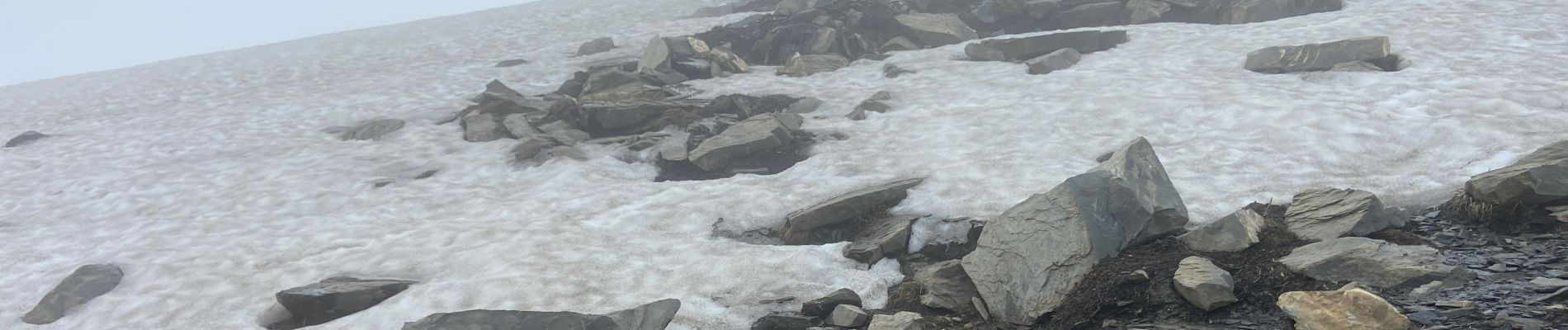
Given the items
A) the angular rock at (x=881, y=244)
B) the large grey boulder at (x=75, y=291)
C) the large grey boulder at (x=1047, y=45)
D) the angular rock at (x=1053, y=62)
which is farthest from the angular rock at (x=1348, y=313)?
the large grey boulder at (x=1047, y=45)

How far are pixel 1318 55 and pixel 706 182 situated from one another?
886 centimetres

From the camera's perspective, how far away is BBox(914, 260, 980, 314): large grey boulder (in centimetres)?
622

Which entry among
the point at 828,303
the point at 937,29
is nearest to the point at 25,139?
the point at 828,303

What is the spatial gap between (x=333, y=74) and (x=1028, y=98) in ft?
54.6

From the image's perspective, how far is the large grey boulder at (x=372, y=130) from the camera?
14.1 meters

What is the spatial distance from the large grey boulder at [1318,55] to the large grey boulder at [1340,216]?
229 inches

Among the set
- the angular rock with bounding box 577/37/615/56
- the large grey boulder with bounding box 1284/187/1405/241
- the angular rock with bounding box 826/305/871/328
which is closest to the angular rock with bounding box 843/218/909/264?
the angular rock with bounding box 826/305/871/328

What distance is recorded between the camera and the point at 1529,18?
44.6ft

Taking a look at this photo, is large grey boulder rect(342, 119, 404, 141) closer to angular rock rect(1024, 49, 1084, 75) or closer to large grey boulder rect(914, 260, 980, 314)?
angular rock rect(1024, 49, 1084, 75)

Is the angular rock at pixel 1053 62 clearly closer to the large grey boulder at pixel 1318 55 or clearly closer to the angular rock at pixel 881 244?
the large grey boulder at pixel 1318 55

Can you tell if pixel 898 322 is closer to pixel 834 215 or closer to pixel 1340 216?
pixel 834 215

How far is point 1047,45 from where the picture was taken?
15.0 metres

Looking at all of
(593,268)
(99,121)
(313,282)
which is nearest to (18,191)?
(99,121)

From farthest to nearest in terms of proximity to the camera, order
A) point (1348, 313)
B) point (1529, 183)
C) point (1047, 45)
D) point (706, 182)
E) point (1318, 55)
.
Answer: point (1047, 45) → point (1318, 55) → point (706, 182) → point (1529, 183) → point (1348, 313)
